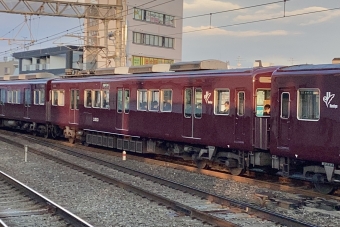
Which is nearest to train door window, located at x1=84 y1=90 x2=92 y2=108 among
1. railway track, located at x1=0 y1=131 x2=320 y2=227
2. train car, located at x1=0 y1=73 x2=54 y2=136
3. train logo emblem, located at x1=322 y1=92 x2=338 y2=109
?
train car, located at x1=0 y1=73 x2=54 y2=136

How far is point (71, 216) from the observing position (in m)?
9.57

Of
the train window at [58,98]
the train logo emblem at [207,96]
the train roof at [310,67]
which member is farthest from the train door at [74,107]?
the train roof at [310,67]

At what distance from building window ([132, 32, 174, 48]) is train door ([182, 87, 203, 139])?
4033 centimetres

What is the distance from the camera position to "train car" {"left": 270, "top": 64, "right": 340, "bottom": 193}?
39.7 feet

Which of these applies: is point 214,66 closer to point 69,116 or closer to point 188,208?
point 188,208

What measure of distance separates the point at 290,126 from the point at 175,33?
1986 inches

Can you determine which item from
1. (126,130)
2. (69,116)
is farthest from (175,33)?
(126,130)

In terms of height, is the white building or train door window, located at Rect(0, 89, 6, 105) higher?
the white building

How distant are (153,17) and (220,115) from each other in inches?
1771

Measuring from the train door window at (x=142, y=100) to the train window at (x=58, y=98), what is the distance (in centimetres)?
739

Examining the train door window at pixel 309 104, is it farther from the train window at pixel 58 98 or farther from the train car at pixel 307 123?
the train window at pixel 58 98

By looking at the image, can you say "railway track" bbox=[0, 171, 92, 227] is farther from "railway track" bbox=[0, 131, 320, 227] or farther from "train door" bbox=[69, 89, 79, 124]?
"train door" bbox=[69, 89, 79, 124]

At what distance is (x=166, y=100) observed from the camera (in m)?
18.0

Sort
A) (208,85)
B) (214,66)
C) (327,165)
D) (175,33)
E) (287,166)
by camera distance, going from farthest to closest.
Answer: (175,33) < (214,66) < (208,85) < (287,166) < (327,165)
